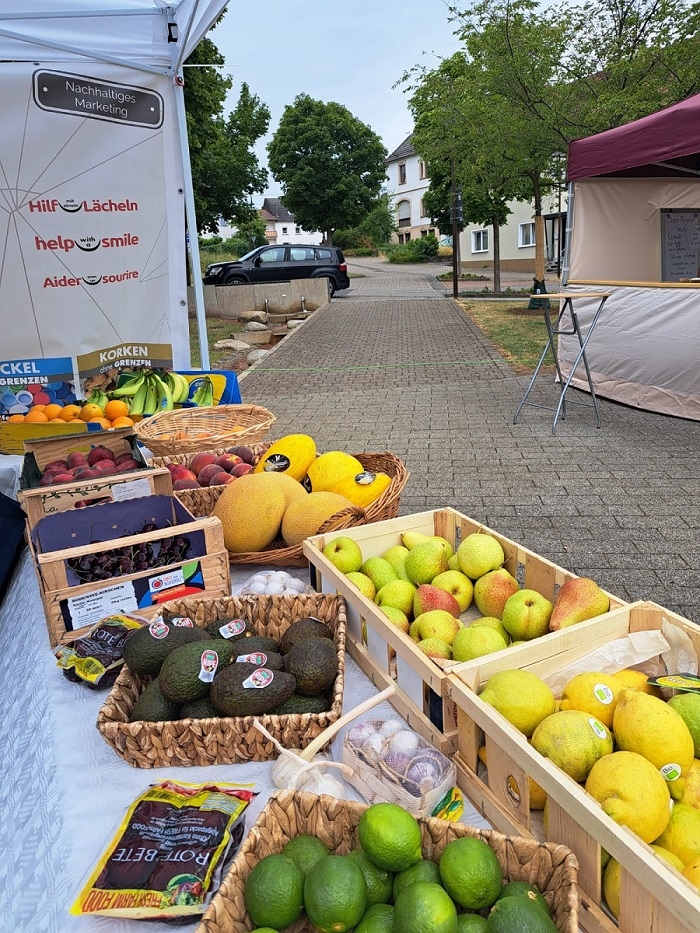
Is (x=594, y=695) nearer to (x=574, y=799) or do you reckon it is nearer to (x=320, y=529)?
(x=574, y=799)

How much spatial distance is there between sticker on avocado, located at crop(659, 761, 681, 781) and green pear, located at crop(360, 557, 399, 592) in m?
0.90

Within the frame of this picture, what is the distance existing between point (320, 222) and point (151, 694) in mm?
40792

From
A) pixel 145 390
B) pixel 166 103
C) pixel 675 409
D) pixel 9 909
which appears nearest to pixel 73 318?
pixel 145 390

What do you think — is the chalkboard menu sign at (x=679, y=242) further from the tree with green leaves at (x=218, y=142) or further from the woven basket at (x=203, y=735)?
the woven basket at (x=203, y=735)

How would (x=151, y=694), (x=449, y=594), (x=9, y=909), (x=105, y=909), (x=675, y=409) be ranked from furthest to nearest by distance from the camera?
(x=675, y=409), (x=449, y=594), (x=151, y=694), (x=9, y=909), (x=105, y=909)

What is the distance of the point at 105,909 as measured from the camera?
1.05 meters

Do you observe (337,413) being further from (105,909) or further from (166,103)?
(105,909)

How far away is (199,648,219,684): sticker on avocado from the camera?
1458mm

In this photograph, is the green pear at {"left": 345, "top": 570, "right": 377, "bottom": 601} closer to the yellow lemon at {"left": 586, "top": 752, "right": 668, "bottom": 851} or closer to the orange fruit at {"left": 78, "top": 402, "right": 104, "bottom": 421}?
the yellow lemon at {"left": 586, "top": 752, "right": 668, "bottom": 851}

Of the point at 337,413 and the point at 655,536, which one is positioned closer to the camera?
the point at 655,536

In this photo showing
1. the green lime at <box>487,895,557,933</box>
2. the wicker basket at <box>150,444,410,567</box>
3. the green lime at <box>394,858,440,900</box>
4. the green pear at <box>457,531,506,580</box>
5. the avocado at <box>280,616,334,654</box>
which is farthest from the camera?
the wicker basket at <box>150,444,410,567</box>

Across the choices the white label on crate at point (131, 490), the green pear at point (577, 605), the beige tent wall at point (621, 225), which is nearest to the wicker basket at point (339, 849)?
the green pear at point (577, 605)

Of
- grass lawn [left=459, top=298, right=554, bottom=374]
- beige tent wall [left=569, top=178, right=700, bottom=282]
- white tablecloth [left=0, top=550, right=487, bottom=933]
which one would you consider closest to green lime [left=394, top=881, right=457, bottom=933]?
white tablecloth [left=0, top=550, right=487, bottom=933]

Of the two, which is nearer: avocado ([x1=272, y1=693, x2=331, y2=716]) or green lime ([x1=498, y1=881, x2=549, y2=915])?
green lime ([x1=498, y1=881, x2=549, y2=915])
